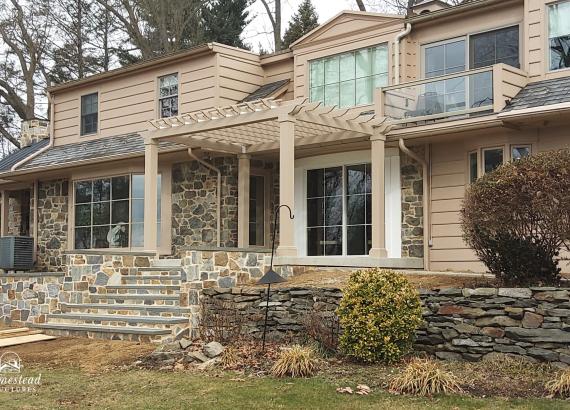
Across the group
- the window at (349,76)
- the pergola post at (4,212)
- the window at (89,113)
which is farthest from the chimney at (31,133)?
the window at (349,76)

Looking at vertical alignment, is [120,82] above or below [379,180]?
above

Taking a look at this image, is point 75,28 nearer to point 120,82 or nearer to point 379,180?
point 120,82

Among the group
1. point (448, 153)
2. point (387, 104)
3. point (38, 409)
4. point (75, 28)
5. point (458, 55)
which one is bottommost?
point (38, 409)

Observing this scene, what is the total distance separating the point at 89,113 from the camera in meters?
19.4

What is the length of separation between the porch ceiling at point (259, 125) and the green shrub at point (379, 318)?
4.47 meters

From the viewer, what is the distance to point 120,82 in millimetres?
18438

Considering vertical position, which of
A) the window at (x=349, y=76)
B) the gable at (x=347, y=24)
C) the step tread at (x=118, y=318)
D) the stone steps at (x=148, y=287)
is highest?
the gable at (x=347, y=24)

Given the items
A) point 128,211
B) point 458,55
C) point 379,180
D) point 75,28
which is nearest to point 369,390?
point 379,180

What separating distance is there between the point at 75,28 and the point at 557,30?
72.1 feet

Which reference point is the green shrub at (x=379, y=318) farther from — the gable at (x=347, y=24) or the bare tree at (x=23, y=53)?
the bare tree at (x=23, y=53)

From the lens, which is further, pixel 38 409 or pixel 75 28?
pixel 75 28

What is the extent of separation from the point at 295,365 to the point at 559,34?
827cm

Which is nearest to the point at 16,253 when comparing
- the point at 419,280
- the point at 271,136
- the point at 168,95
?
the point at 168,95

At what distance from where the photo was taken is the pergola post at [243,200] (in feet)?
50.0
